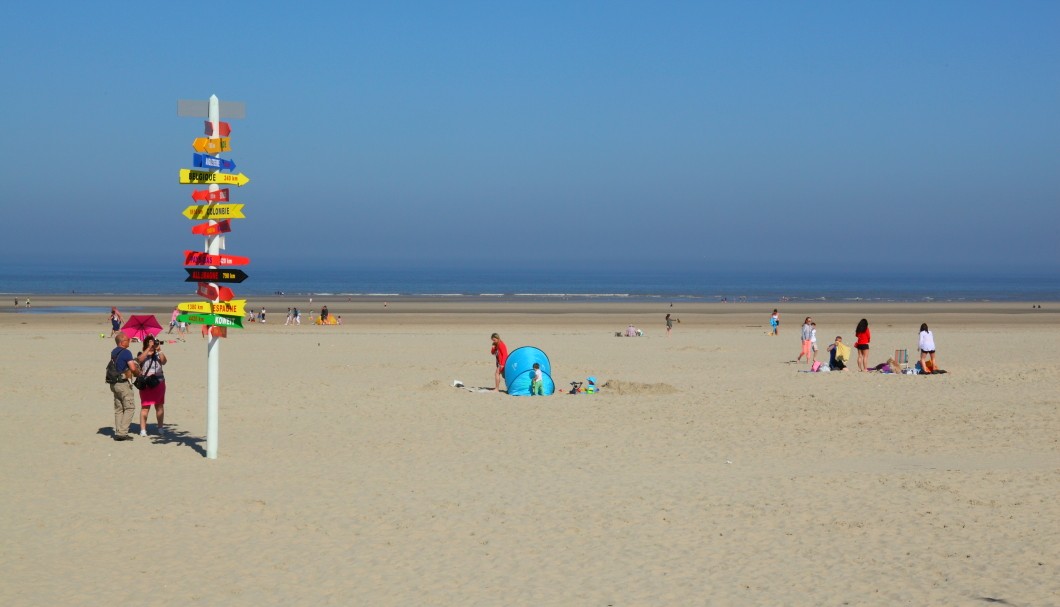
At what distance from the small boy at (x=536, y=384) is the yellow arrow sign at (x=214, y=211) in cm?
754

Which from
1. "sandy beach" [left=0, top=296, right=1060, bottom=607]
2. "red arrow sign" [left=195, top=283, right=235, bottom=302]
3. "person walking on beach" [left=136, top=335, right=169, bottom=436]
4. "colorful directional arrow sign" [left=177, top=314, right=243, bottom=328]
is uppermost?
"red arrow sign" [left=195, top=283, right=235, bottom=302]

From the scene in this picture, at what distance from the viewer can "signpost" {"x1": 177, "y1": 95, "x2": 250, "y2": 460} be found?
37.8ft

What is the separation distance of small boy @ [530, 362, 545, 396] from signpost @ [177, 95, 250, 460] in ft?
23.3

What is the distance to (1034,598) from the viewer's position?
277 inches

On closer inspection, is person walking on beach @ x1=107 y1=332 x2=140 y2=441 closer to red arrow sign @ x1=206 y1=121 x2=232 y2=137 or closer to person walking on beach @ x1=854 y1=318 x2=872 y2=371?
red arrow sign @ x1=206 y1=121 x2=232 y2=137

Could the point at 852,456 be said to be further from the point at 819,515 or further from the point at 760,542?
the point at 760,542

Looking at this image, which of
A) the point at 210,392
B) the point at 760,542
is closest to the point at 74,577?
the point at 210,392

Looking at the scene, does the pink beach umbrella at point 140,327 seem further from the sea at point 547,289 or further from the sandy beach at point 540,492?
the sea at point 547,289

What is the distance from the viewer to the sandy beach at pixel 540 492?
7.44 metres

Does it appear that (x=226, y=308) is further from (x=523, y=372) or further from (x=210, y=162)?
(x=523, y=372)

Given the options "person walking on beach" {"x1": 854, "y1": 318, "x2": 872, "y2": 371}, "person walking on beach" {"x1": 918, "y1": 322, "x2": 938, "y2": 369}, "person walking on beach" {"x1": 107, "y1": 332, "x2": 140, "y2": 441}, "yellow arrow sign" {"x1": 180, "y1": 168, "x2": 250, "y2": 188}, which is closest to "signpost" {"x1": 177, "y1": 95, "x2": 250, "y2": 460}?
"yellow arrow sign" {"x1": 180, "y1": 168, "x2": 250, "y2": 188}

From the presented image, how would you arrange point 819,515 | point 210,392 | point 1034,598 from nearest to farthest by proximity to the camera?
point 1034,598 < point 819,515 < point 210,392

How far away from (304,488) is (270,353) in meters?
17.3

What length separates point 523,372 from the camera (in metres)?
18.0
